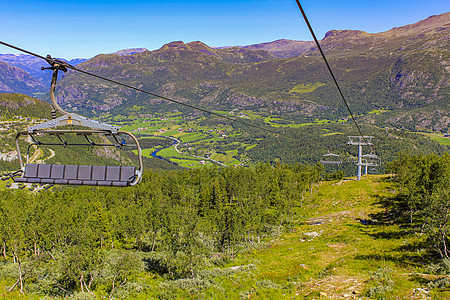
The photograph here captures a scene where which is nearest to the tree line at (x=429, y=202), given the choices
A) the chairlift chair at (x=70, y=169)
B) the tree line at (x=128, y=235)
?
the tree line at (x=128, y=235)

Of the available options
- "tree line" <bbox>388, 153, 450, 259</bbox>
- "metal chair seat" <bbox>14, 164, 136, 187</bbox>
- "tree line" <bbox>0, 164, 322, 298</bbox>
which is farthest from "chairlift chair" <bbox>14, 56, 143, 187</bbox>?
"tree line" <bbox>388, 153, 450, 259</bbox>

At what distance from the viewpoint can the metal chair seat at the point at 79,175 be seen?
423 inches

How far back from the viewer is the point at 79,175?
11203mm

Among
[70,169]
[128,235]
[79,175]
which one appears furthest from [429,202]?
[128,235]

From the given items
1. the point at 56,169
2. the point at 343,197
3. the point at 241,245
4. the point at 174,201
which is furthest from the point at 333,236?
the point at 174,201

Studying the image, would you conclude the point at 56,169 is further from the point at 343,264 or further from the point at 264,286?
the point at 343,264

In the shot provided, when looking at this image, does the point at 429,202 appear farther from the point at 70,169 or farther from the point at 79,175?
the point at 70,169

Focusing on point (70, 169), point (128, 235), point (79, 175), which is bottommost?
point (128, 235)

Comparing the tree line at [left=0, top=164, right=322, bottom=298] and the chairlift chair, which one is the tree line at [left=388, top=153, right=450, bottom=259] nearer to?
the tree line at [left=0, top=164, right=322, bottom=298]

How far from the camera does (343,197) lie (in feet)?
223

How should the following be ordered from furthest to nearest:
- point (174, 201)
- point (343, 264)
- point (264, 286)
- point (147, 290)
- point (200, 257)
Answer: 1. point (174, 201)
2. point (200, 257)
3. point (147, 290)
4. point (343, 264)
5. point (264, 286)

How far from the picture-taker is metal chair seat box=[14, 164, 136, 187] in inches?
423

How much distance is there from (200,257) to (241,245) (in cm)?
1565

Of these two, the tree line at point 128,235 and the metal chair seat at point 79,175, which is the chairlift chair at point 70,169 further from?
the tree line at point 128,235
